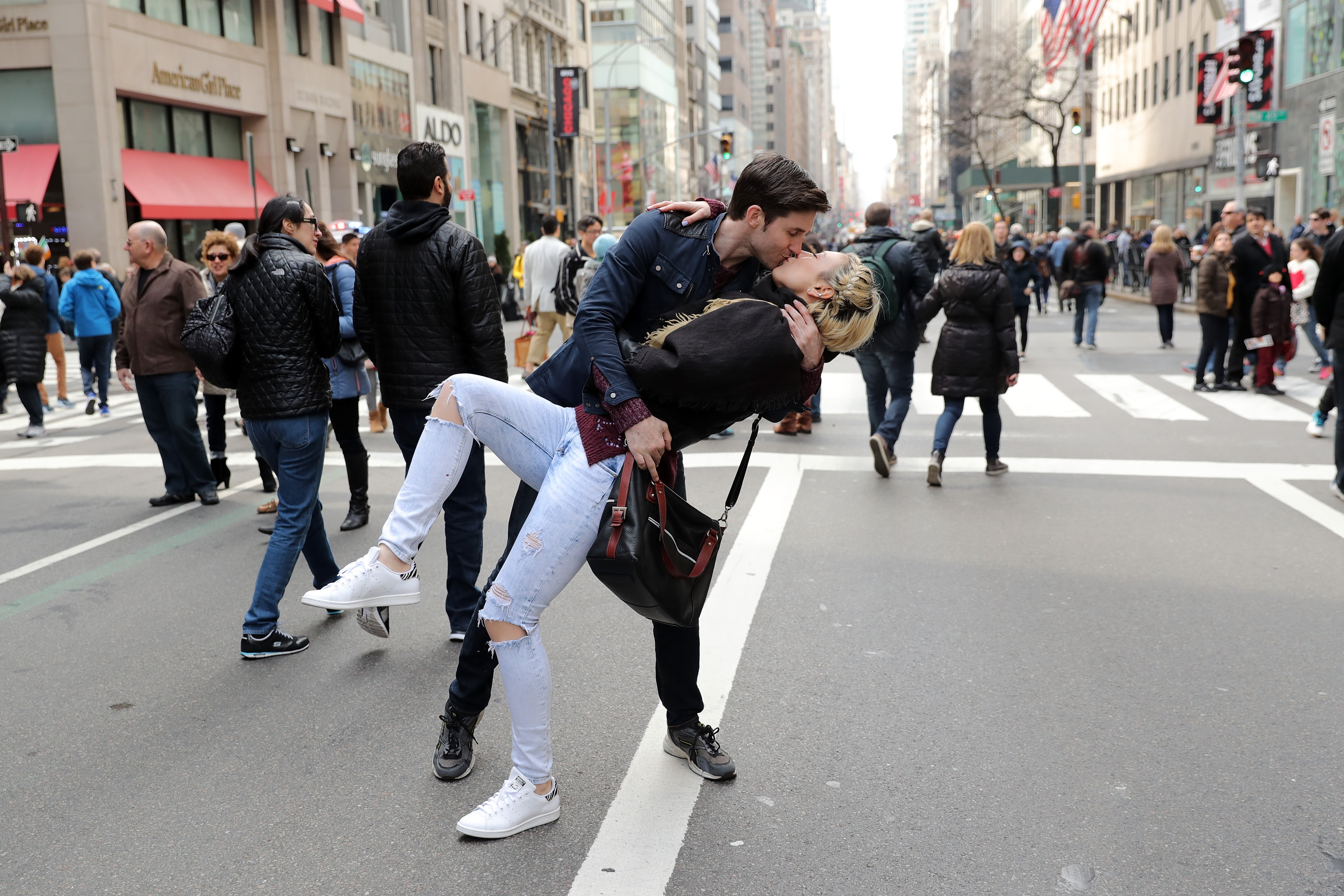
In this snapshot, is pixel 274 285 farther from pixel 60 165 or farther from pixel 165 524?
pixel 60 165

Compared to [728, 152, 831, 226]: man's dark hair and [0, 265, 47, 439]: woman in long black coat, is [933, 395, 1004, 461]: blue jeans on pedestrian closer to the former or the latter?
[728, 152, 831, 226]: man's dark hair

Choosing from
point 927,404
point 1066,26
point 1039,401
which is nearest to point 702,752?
point 927,404

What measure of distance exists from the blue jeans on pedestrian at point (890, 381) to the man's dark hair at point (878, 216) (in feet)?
4.29

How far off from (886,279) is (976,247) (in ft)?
2.23

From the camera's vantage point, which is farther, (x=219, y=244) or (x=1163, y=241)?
(x=1163, y=241)

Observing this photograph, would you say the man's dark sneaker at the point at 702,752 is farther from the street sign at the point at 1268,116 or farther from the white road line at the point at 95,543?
the street sign at the point at 1268,116

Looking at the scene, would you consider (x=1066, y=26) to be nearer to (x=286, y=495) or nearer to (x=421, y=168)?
(x=421, y=168)

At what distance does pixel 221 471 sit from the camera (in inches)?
362

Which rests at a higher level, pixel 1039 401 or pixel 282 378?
pixel 282 378

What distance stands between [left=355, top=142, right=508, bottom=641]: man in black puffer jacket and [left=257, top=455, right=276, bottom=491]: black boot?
158 inches

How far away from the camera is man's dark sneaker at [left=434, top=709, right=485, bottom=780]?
3814mm

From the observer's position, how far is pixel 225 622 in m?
5.73

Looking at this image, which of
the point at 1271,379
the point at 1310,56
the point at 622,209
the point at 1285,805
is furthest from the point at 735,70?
the point at 1285,805

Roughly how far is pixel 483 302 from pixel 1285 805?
3447mm
